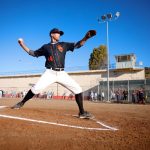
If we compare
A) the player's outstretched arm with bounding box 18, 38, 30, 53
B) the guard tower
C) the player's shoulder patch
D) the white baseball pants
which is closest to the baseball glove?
the player's shoulder patch

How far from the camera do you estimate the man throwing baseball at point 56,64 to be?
229 inches

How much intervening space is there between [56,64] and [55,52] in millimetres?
295

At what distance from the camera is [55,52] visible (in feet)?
19.5

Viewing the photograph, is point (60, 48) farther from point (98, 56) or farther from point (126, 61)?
point (98, 56)

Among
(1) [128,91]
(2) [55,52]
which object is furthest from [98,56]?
(2) [55,52]

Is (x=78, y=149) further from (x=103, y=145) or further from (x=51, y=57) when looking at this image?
(x=51, y=57)

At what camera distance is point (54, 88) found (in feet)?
153

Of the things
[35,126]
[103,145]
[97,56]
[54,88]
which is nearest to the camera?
[103,145]

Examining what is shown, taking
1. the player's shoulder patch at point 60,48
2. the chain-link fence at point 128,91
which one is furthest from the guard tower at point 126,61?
the player's shoulder patch at point 60,48

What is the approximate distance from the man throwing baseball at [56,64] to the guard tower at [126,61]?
3601cm

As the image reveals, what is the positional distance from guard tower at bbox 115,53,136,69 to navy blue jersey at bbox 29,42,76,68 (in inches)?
1417

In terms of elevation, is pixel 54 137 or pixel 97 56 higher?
pixel 97 56

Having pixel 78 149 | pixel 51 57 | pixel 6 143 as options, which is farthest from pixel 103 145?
pixel 51 57

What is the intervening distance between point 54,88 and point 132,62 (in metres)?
15.3
